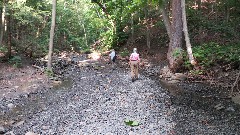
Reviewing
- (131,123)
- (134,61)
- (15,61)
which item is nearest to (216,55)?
(134,61)

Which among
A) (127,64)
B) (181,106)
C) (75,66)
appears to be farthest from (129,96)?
(75,66)

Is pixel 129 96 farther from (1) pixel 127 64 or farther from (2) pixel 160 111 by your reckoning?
(1) pixel 127 64

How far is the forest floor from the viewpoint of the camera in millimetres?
9141

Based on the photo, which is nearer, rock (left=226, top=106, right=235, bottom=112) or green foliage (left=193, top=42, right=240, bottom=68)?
rock (left=226, top=106, right=235, bottom=112)

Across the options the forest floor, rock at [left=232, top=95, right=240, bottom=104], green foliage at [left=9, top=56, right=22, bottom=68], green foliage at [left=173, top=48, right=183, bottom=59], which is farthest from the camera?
green foliage at [left=9, top=56, right=22, bottom=68]

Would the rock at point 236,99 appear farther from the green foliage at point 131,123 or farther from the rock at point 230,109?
the green foliage at point 131,123

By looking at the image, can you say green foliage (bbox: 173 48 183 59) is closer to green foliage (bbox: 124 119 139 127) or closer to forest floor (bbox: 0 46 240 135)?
forest floor (bbox: 0 46 240 135)

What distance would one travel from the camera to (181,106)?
1095 centimetres

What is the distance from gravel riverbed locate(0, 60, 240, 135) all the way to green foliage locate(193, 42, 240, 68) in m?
2.64

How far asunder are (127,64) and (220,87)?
385 inches

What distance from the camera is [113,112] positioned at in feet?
34.7

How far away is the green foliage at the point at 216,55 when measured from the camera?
47.7 ft

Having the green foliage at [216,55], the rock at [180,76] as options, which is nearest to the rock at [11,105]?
the rock at [180,76]

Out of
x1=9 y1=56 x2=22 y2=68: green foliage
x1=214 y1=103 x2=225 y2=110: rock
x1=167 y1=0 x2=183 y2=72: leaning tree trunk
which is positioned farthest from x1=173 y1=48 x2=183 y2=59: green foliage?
x1=9 y1=56 x2=22 y2=68: green foliage
